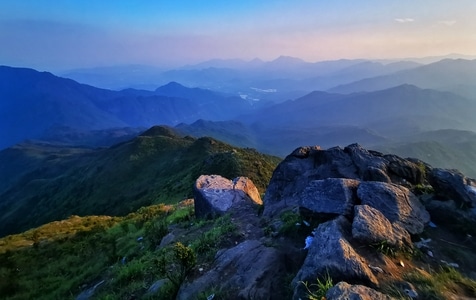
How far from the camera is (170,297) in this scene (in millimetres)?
9922

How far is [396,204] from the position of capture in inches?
450

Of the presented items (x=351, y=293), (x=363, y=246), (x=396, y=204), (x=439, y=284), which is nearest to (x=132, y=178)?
(x=396, y=204)

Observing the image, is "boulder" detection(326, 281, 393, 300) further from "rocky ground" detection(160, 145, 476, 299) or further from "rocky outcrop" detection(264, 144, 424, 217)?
"rocky outcrop" detection(264, 144, 424, 217)

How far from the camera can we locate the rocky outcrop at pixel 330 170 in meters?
15.7

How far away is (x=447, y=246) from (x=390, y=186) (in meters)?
2.74

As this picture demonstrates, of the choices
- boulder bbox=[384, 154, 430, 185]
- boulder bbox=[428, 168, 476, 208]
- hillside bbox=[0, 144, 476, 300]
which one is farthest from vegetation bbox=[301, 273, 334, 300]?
boulder bbox=[384, 154, 430, 185]

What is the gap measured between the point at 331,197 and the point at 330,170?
6907 mm

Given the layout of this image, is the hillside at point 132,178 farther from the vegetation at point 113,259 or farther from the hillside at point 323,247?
the hillside at point 323,247

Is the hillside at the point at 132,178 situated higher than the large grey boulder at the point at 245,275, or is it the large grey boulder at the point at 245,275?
the large grey boulder at the point at 245,275

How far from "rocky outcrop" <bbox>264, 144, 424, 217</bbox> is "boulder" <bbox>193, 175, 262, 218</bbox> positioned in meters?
2.66

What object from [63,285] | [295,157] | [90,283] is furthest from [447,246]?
[63,285]

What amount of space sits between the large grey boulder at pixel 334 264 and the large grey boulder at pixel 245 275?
1.05 m

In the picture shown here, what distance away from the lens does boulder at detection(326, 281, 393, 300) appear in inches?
253

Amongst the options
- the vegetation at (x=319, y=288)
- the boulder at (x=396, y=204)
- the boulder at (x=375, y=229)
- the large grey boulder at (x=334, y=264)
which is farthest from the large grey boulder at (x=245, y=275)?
the boulder at (x=396, y=204)
